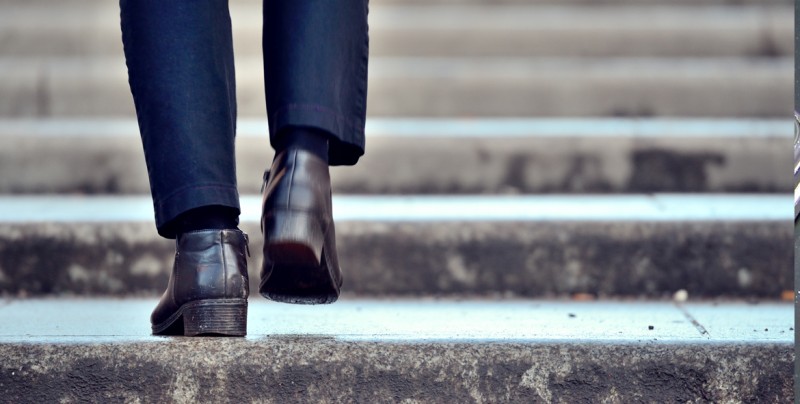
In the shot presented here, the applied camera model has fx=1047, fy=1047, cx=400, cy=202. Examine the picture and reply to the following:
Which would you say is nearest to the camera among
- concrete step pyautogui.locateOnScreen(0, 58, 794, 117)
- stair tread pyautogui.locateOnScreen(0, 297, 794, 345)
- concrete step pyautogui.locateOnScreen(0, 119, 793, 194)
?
stair tread pyautogui.locateOnScreen(0, 297, 794, 345)

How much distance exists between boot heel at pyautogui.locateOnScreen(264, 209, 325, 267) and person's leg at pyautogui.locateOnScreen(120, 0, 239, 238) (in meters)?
0.07

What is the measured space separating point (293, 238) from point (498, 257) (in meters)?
0.83

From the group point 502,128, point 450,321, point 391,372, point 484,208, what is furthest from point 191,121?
→ point 502,128

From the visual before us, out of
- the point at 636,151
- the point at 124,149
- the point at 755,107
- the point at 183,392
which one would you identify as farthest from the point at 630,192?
the point at 183,392

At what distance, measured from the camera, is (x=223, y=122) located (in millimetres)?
1287

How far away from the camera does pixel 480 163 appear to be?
2596 millimetres

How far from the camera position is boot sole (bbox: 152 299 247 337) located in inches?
52.2

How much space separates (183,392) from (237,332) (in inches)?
4.0

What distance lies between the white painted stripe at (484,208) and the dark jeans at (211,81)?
0.78 m

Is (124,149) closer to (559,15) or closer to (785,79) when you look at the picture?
(559,15)

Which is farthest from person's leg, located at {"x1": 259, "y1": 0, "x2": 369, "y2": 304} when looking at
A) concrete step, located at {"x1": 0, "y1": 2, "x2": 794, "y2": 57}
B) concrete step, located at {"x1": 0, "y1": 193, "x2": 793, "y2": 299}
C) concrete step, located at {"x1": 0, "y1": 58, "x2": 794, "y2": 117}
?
concrete step, located at {"x1": 0, "y1": 2, "x2": 794, "y2": 57}

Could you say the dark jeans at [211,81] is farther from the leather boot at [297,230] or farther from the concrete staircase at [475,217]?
the concrete staircase at [475,217]

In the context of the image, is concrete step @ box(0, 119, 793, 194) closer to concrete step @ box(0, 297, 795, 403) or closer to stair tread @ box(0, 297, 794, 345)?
stair tread @ box(0, 297, 794, 345)

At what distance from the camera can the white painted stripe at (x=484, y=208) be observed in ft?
6.86
